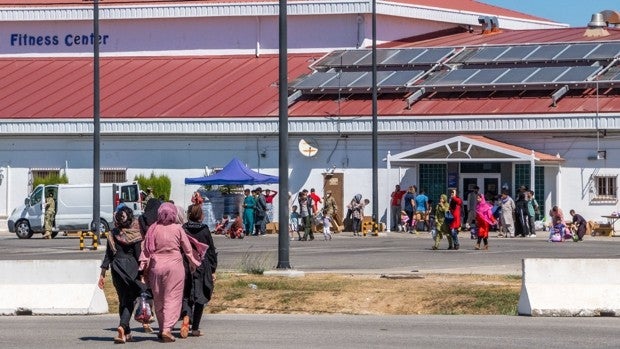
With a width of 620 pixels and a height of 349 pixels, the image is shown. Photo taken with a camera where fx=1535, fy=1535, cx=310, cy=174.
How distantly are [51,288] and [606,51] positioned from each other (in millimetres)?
34299

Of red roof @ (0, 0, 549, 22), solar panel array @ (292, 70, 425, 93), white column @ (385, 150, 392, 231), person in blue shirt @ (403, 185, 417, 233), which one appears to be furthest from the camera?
red roof @ (0, 0, 549, 22)

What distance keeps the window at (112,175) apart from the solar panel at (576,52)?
54.1ft

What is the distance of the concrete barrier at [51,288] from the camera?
2136 centimetres

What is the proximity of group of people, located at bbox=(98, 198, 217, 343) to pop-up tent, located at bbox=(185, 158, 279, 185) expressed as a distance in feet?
107

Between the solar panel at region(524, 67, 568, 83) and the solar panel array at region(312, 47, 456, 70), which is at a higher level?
the solar panel array at region(312, 47, 456, 70)

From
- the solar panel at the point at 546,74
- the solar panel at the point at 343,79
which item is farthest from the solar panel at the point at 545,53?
the solar panel at the point at 343,79

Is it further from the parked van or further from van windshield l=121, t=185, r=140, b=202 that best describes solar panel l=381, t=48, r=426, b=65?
the parked van

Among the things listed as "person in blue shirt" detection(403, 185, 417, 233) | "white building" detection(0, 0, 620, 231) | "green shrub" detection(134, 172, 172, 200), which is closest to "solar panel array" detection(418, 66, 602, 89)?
"white building" detection(0, 0, 620, 231)

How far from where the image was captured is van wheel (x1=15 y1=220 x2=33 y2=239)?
162 feet

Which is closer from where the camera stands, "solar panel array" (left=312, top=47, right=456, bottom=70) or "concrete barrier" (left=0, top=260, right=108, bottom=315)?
"concrete barrier" (left=0, top=260, right=108, bottom=315)

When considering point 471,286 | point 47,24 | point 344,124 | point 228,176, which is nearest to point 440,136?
point 344,124

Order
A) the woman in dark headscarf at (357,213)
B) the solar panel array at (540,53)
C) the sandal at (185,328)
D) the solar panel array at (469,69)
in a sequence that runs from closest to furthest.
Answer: the sandal at (185,328), the woman in dark headscarf at (357,213), the solar panel array at (469,69), the solar panel array at (540,53)

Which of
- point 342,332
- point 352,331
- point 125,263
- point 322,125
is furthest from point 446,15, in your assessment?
point 125,263

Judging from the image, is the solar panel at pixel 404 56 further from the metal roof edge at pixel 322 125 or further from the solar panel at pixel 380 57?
the metal roof edge at pixel 322 125
